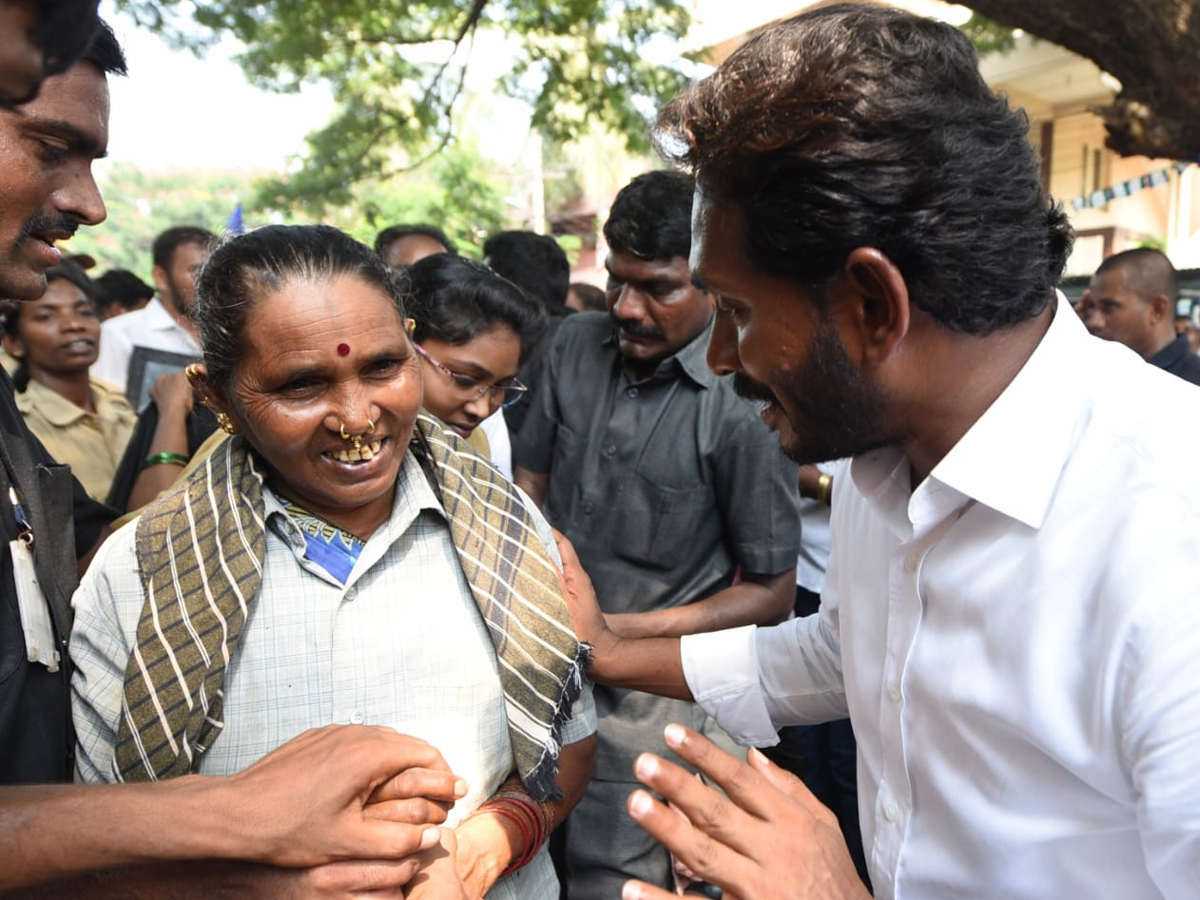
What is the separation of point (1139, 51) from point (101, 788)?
6.44 m

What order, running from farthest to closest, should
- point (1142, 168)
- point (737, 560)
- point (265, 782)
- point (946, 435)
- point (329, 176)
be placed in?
1. point (1142, 168)
2. point (329, 176)
3. point (737, 560)
4. point (946, 435)
5. point (265, 782)

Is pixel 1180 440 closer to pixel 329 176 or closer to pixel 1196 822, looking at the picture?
pixel 1196 822

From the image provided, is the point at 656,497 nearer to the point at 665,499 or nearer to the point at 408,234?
the point at 665,499

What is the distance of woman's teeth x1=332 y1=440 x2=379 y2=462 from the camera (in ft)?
5.73

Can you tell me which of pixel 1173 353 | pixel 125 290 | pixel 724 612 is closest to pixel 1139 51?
pixel 1173 353

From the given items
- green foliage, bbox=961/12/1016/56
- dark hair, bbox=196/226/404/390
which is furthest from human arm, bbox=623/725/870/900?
green foliage, bbox=961/12/1016/56

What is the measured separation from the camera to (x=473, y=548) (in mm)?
1781

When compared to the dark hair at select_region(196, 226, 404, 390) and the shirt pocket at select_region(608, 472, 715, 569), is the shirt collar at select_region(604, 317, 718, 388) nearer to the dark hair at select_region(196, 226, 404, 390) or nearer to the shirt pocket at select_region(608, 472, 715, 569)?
the shirt pocket at select_region(608, 472, 715, 569)

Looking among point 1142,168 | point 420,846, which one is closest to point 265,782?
point 420,846

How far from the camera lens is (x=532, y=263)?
455 cm

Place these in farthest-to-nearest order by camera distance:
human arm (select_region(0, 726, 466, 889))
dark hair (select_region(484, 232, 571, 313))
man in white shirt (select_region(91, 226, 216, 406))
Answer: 1. man in white shirt (select_region(91, 226, 216, 406))
2. dark hair (select_region(484, 232, 571, 313))
3. human arm (select_region(0, 726, 466, 889))

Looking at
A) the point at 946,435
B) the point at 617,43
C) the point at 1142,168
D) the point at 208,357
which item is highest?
the point at 617,43

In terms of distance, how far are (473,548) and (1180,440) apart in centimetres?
121

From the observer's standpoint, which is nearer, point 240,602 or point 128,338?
point 240,602
